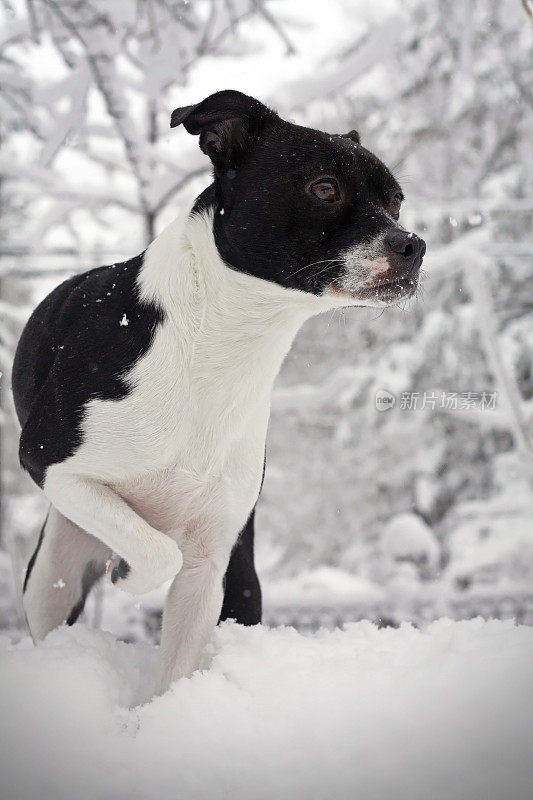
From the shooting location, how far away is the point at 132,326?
222 centimetres

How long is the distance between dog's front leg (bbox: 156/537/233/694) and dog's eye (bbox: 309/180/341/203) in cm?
100

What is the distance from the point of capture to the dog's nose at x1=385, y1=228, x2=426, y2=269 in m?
1.99

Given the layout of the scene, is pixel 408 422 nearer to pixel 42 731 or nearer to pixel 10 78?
pixel 10 78

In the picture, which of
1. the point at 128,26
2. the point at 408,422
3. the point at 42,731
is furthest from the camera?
the point at 408,422

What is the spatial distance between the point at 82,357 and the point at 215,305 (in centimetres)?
40

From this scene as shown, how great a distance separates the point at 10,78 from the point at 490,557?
314 inches

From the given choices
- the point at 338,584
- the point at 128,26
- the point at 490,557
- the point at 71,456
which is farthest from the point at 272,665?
the point at 490,557

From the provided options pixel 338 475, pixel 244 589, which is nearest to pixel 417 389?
pixel 338 475

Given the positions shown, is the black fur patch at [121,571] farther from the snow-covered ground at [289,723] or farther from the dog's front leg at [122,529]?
the snow-covered ground at [289,723]

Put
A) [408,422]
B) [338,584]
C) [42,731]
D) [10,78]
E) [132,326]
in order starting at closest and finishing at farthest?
[42,731]
[132,326]
[10,78]
[338,584]
[408,422]

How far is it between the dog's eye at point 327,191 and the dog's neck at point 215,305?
26 centimetres

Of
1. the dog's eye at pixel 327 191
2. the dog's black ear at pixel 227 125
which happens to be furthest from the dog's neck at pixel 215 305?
the dog's eye at pixel 327 191

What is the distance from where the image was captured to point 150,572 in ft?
6.89

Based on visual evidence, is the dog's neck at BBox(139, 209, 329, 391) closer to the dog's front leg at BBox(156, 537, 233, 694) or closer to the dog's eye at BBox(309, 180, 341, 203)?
the dog's eye at BBox(309, 180, 341, 203)
